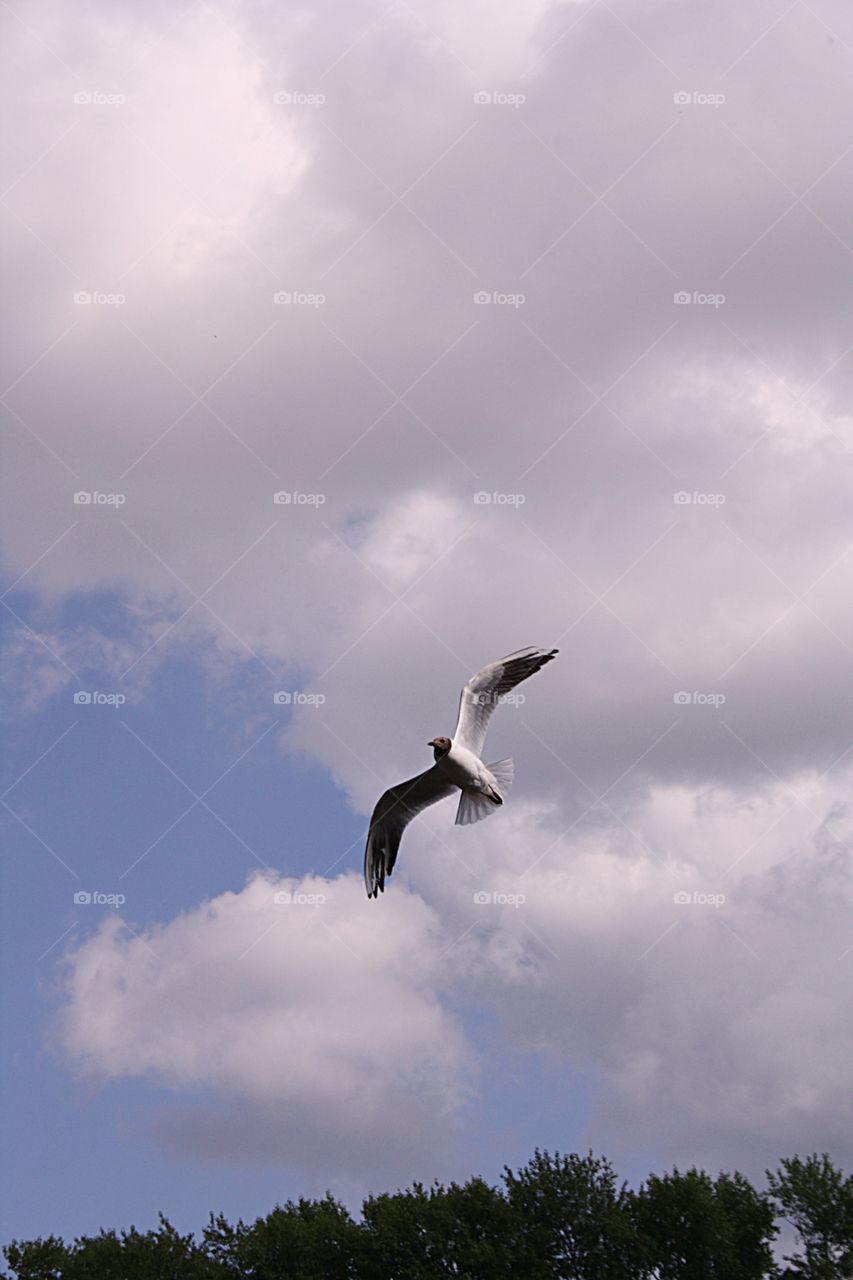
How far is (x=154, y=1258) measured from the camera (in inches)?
1966

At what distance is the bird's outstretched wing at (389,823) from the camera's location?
2879 centimetres

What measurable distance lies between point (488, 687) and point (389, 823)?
11.1ft

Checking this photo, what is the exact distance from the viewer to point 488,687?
28188 mm

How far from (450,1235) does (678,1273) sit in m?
7.19

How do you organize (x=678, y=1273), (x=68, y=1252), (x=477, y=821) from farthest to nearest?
(x=68, y=1252), (x=678, y=1273), (x=477, y=821)

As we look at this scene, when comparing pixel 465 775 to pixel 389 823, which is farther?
pixel 389 823

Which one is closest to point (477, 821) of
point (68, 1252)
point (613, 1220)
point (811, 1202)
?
point (613, 1220)

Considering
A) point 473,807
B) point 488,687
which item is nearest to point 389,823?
point 473,807

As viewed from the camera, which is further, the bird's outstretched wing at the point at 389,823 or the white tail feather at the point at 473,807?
the bird's outstretched wing at the point at 389,823

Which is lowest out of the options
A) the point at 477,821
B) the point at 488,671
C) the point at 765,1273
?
the point at 765,1273

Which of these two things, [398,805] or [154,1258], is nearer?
[398,805]

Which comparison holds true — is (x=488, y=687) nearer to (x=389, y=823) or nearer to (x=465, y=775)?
(x=465, y=775)

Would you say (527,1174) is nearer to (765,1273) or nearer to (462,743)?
(765,1273)

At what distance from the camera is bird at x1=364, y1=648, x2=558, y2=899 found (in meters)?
→ 27.5
